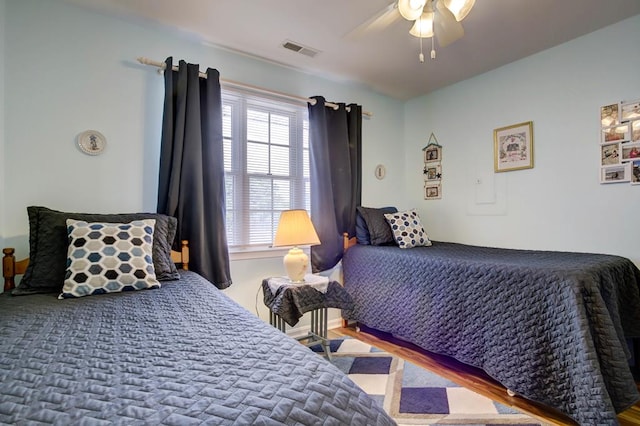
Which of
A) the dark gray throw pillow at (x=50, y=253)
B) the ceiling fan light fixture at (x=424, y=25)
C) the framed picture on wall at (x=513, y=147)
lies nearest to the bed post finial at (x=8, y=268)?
the dark gray throw pillow at (x=50, y=253)

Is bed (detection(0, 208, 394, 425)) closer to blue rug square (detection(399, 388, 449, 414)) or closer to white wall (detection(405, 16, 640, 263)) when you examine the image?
blue rug square (detection(399, 388, 449, 414))

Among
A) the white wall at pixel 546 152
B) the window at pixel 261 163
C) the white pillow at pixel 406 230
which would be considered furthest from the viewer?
the white pillow at pixel 406 230

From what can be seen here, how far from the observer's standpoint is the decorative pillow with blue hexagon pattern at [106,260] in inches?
60.2

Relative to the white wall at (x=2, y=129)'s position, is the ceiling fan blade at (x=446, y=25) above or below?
above

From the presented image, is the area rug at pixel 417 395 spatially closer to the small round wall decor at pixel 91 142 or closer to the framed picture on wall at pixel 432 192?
the framed picture on wall at pixel 432 192

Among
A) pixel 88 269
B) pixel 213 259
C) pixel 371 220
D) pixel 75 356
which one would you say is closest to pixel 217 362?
pixel 75 356

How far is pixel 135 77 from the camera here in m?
2.25

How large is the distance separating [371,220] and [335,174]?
0.57 meters

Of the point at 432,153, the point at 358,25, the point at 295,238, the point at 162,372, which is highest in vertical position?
the point at 358,25

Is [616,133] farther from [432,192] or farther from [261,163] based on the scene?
[261,163]

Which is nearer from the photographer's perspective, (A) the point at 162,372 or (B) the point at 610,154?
(A) the point at 162,372

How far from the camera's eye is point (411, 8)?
64.2 inches

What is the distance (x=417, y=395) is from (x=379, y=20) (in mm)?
2167

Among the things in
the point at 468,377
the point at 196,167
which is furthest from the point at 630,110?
the point at 196,167
